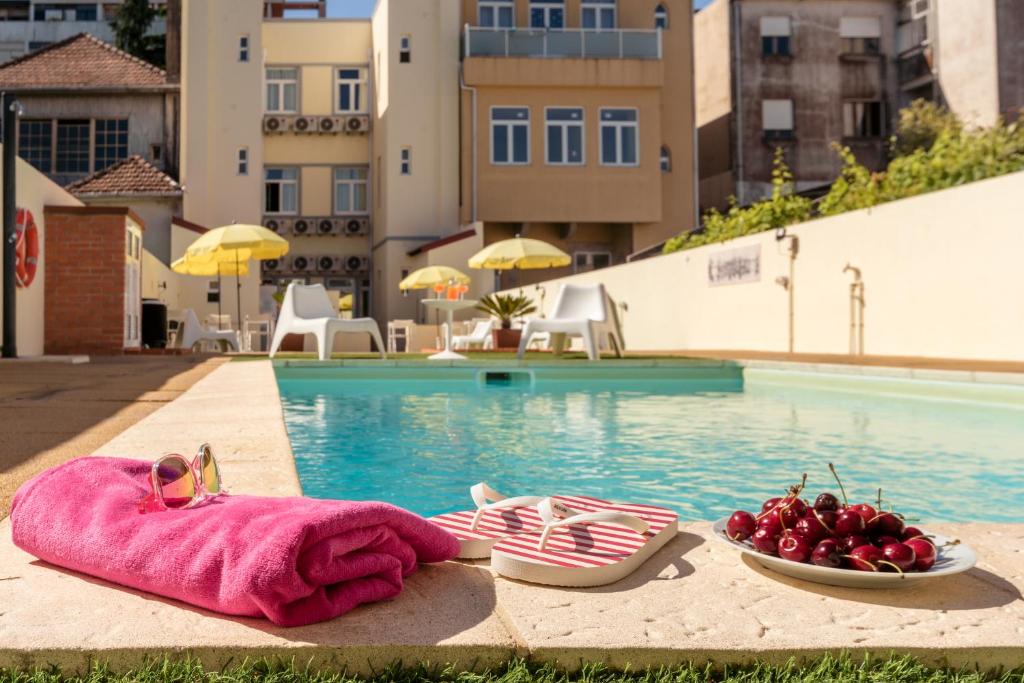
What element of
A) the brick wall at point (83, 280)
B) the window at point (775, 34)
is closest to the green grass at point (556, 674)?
the brick wall at point (83, 280)

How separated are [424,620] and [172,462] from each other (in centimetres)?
69

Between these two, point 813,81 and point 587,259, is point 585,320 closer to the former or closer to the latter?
point 587,259

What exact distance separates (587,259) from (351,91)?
26.9ft

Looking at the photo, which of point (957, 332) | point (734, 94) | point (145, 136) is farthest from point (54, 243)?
point (734, 94)

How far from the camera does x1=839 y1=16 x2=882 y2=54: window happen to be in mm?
29688

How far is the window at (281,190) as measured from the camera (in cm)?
2608

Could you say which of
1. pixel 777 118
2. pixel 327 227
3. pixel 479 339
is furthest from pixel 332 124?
pixel 777 118

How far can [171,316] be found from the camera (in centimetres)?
1886

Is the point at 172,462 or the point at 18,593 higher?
the point at 172,462

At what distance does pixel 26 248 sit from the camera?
36.4ft

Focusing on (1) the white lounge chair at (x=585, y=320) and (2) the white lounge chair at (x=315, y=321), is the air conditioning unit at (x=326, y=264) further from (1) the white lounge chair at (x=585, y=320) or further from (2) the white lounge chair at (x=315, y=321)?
(1) the white lounge chair at (x=585, y=320)

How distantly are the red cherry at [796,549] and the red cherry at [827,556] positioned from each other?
0.02m

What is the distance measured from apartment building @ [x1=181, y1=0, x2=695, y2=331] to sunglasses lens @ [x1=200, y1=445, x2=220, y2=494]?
2118cm

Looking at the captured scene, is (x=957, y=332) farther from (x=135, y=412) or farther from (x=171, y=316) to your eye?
(x=171, y=316)
